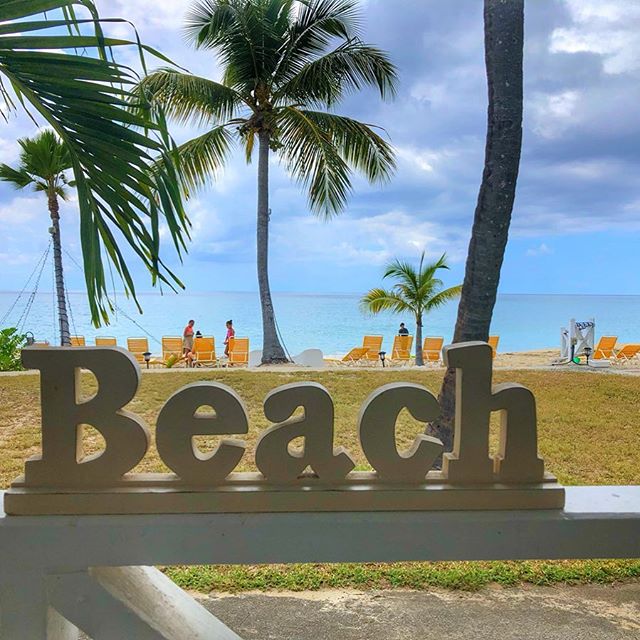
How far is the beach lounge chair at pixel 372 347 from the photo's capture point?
15.7m

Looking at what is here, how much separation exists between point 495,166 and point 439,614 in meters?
2.62

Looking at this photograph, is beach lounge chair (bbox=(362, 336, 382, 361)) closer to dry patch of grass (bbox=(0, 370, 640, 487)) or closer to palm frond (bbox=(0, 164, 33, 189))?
dry patch of grass (bbox=(0, 370, 640, 487))

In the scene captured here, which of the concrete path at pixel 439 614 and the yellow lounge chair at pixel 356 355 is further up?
the yellow lounge chair at pixel 356 355

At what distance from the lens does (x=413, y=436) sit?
17.6 ft

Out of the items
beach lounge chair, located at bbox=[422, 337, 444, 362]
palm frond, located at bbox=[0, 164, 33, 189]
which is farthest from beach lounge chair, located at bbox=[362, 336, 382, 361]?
palm frond, located at bbox=[0, 164, 33, 189]

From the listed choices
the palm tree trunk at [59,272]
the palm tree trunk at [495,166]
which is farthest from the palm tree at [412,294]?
the palm tree trunk at [495,166]

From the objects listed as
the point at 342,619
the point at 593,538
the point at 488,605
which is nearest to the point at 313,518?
the point at 593,538

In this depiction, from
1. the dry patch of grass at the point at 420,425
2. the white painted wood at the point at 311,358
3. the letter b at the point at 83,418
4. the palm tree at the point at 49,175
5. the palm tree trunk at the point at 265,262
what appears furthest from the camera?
the white painted wood at the point at 311,358

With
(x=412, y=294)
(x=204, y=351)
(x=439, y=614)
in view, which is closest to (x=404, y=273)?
(x=412, y=294)

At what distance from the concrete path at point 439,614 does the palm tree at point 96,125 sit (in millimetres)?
1786

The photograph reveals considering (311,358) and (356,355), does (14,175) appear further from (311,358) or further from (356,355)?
(356,355)

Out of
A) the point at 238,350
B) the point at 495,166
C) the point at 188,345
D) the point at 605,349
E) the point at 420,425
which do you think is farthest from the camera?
the point at 605,349

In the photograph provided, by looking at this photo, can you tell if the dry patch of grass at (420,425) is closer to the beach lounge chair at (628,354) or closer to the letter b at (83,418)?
the letter b at (83,418)

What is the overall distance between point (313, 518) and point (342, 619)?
1483mm
